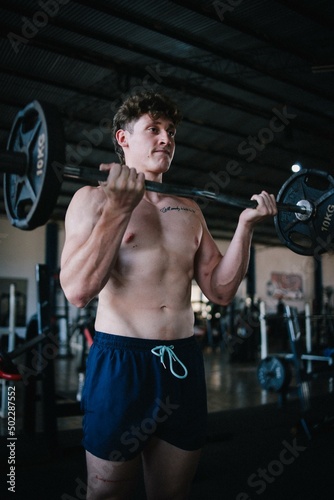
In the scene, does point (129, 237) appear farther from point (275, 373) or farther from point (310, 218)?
point (275, 373)

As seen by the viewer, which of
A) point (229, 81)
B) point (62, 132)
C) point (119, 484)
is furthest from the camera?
point (229, 81)

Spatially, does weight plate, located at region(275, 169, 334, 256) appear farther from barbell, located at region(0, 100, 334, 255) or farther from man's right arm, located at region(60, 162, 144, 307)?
man's right arm, located at region(60, 162, 144, 307)

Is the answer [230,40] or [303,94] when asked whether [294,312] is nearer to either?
[230,40]

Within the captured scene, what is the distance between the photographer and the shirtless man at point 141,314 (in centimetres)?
105

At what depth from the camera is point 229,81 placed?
5414 mm

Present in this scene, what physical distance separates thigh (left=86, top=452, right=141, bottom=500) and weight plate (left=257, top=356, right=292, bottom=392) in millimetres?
3388

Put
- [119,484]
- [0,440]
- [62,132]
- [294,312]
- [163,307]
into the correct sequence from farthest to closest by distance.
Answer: [294,312] → [0,440] → [163,307] → [119,484] → [62,132]

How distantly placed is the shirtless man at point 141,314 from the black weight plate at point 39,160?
13 centimetres

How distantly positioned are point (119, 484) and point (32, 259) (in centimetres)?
930

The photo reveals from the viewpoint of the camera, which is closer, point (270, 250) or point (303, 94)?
→ point (303, 94)

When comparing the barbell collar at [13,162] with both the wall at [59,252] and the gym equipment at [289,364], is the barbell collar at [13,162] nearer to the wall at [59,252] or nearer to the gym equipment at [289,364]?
the gym equipment at [289,364]

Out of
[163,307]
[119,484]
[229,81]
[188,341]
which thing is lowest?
[119,484]

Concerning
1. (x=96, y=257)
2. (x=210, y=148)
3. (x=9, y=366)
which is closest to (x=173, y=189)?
(x=96, y=257)

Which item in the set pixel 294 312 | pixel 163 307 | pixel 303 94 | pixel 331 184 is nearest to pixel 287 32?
pixel 303 94
